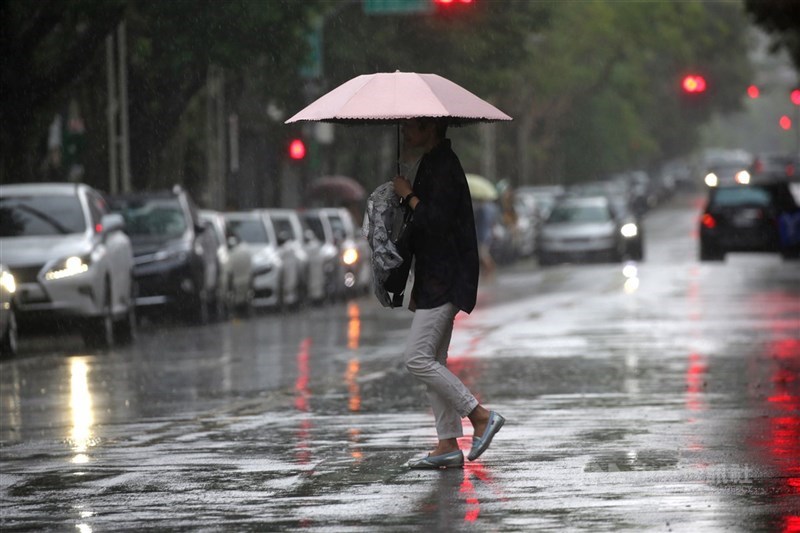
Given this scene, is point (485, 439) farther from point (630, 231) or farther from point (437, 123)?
point (630, 231)

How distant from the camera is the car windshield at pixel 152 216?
28.2 metres

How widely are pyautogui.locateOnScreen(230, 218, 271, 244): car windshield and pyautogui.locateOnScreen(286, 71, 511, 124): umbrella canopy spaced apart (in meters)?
21.5

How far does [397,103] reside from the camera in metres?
11.0

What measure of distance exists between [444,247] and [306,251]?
77.6 ft

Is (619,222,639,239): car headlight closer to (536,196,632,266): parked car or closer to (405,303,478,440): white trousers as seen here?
(536,196,632,266): parked car

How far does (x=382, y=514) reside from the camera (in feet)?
29.6

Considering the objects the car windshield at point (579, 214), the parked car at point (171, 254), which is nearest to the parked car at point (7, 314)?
the parked car at point (171, 254)

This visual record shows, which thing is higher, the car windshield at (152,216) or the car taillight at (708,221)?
the car windshield at (152,216)

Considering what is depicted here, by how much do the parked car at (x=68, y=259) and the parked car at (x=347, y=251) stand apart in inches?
525

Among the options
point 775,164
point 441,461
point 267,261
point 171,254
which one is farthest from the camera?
point 775,164

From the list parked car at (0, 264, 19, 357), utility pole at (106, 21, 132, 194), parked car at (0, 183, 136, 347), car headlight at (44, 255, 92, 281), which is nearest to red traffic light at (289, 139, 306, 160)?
utility pole at (106, 21, 132, 194)

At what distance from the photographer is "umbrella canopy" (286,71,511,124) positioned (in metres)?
11.0

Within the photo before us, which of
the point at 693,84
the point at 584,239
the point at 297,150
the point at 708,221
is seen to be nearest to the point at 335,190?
the point at 297,150

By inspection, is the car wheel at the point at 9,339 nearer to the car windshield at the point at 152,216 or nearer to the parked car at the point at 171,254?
the parked car at the point at 171,254
